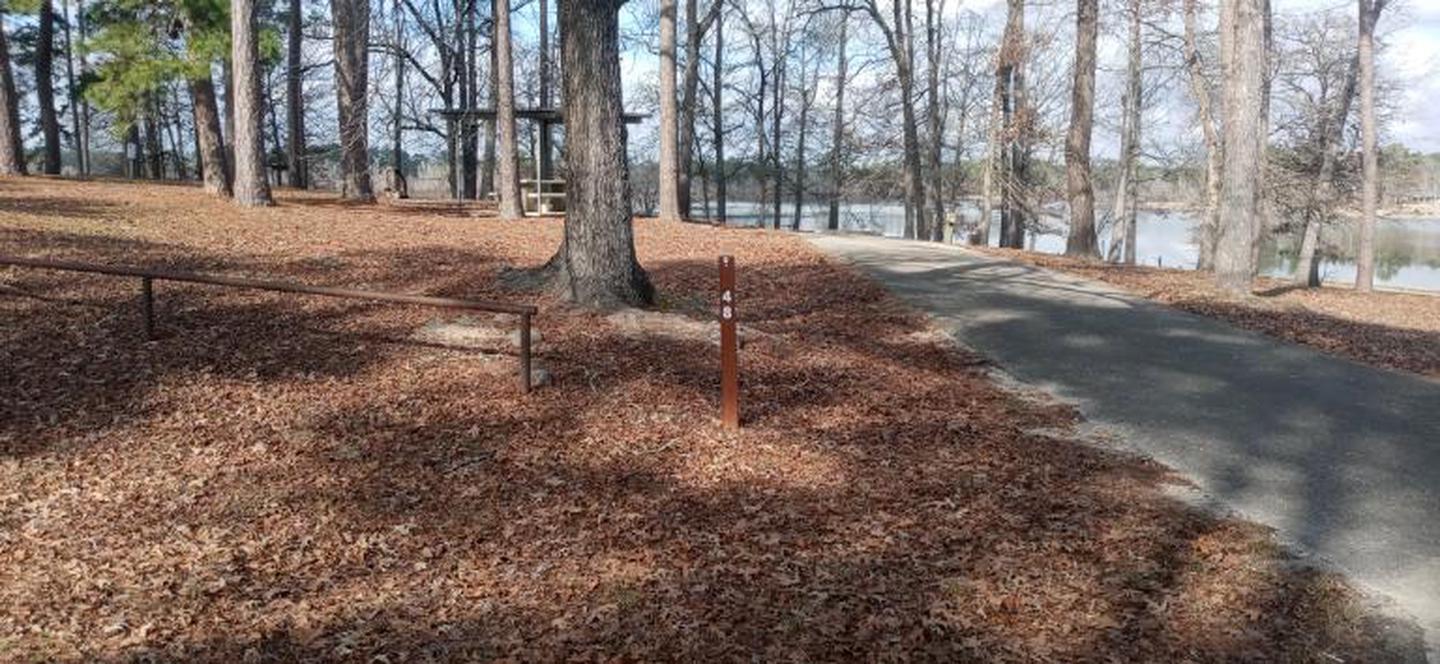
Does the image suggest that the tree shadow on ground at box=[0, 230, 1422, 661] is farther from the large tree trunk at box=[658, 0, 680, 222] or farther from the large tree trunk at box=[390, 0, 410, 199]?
the large tree trunk at box=[390, 0, 410, 199]

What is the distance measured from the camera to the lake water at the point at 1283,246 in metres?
39.8

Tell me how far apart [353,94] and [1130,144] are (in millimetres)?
22784

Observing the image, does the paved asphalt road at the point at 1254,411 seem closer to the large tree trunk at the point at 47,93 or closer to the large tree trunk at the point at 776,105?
the large tree trunk at the point at 47,93

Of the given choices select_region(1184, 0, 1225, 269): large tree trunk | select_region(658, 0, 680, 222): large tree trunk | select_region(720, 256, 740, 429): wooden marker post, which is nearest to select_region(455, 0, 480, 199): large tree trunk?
select_region(658, 0, 680, 222): large tree trunk

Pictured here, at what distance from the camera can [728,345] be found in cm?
549

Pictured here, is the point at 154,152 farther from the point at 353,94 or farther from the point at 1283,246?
the point at 1283,246

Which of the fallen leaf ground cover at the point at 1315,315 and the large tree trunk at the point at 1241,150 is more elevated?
the large tree trunk at the point at 1241,150

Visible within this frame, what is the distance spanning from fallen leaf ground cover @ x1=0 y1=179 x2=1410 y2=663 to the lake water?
29865 millimetres

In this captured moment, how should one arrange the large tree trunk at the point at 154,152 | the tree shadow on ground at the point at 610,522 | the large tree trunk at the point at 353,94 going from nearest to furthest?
the tree shadow on ground at the point at 610,522
the large tree trunk at the point at 353,94
the large tree trunk at the point at 154,152

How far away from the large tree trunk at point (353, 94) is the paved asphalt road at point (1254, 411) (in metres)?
14.1

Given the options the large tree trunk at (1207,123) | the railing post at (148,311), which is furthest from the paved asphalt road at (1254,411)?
the large tree trunk at (1207,123)

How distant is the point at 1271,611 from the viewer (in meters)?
3.64

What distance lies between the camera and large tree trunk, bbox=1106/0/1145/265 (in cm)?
2328

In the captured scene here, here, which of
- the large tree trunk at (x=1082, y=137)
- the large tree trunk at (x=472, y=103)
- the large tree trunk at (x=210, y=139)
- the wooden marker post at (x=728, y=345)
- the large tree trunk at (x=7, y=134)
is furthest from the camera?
the large tree trunk at (x=472, y=103)
